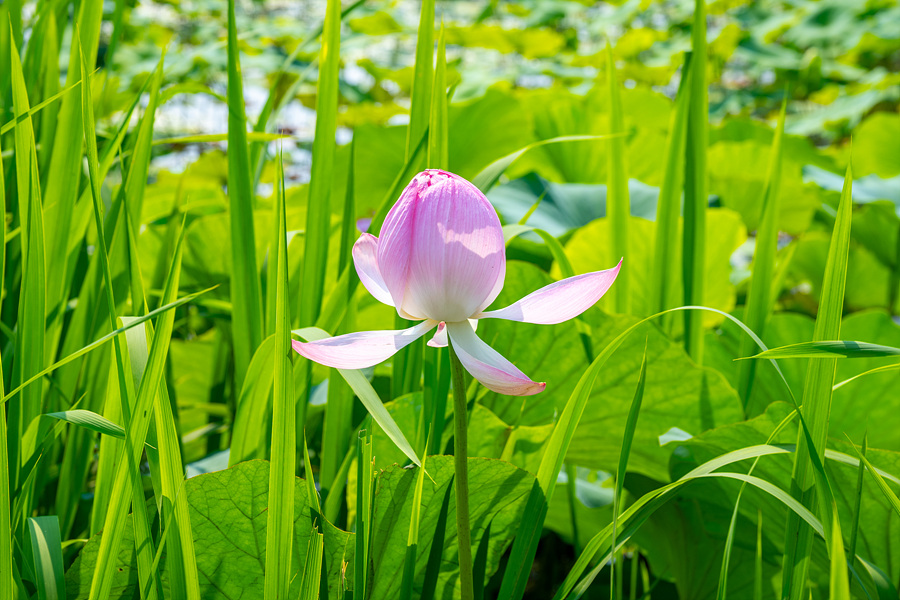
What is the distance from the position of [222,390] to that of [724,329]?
521 millimetres

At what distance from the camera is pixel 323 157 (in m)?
0.51

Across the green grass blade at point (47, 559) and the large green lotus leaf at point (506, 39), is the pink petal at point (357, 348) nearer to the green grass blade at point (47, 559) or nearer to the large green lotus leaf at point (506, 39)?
the green grass blade at point (47, 559)

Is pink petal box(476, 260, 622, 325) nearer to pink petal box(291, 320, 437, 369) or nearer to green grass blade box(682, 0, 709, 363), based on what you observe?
pink petal box(291, 320, 437, 369)

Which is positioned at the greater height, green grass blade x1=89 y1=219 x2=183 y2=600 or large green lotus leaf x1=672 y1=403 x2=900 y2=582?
green grass blade x1=89 y1=219 x2=183 y2=600

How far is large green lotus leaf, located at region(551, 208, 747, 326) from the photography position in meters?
0.79

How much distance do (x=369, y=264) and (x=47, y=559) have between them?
21cm

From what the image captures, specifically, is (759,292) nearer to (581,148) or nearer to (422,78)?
(422,78)

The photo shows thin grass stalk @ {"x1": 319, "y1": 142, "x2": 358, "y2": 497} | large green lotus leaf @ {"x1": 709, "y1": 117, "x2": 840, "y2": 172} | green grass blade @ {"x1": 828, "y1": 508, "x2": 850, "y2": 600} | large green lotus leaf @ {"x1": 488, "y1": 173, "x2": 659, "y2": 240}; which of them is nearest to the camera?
green grass blade @ {"x1": 828, "y1": 508, "x2": 850, "y2": 600}

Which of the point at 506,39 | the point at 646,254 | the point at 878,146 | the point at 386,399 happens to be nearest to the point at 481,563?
the point at 386,399

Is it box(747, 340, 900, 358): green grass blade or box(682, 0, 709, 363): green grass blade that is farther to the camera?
box(682, 0, 709, 363): green grass blade

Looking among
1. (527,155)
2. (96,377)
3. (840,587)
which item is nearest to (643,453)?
(840,587)

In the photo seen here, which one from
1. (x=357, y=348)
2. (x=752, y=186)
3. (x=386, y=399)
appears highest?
(x=357, y=348)

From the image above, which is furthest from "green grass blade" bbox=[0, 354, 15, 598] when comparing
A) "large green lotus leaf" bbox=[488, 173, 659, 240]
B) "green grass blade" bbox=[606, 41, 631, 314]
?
"large green lotus leaf" bbox=[488, 173, 659, 240]

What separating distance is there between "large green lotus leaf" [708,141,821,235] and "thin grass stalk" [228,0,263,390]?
0.87 metres
